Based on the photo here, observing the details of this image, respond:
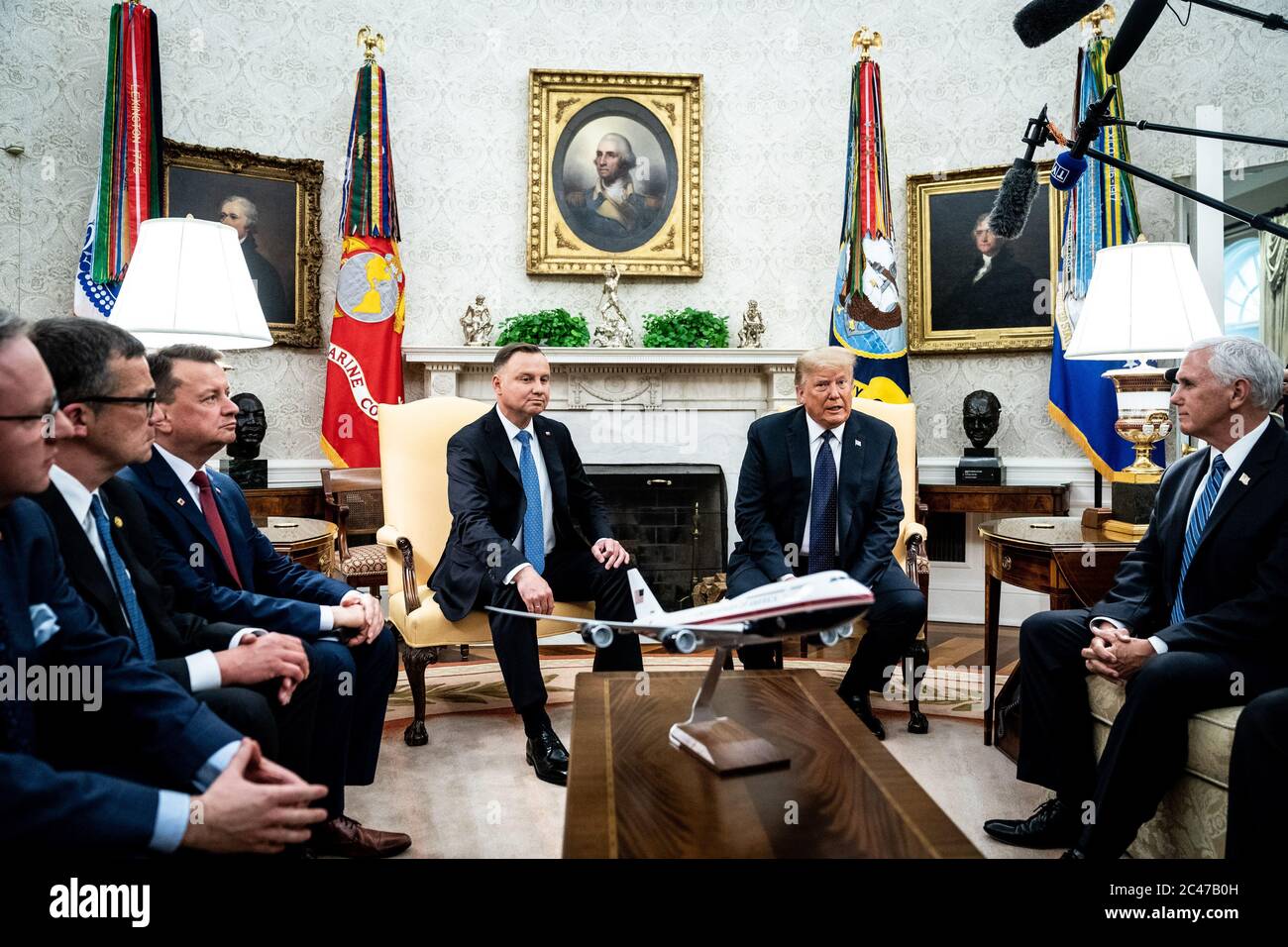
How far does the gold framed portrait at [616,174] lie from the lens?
5625 mm

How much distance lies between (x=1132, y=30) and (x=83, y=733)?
7.69ft

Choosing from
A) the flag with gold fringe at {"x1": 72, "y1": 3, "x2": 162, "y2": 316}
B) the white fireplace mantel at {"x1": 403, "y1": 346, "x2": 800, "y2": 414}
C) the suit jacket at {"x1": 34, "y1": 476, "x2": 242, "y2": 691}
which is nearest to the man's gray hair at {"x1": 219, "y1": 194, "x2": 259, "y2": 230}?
the flag with gold fringe at {"x1": 72, "y1": 3, "x2": 162, "y2": 316}

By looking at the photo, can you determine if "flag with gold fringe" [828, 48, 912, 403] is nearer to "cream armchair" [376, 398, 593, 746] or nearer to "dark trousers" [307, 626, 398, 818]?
"cream armchair" [376, 398, 593, 746]

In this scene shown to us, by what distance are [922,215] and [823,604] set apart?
468 cm

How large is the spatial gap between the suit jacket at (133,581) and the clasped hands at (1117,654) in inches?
86.9

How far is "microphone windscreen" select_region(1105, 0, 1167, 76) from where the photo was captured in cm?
160

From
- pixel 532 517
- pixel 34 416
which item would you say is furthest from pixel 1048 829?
pixel 34 416

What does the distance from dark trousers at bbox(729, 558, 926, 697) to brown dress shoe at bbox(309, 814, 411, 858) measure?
1.47 meters

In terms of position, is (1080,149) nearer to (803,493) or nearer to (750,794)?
(750,794)

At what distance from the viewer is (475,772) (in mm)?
3021

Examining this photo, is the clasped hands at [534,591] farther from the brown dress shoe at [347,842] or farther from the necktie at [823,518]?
the necktie at [823,518]

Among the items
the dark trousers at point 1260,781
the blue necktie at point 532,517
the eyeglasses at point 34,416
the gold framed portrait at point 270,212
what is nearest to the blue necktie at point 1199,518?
the dark trousers at point 1260,781

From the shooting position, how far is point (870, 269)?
5207 mm
